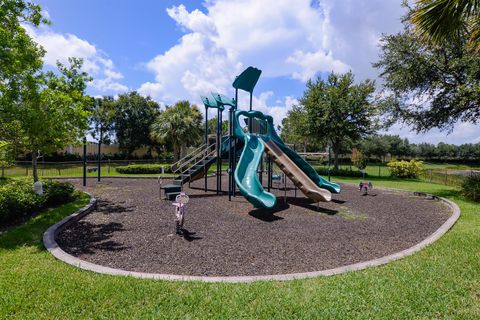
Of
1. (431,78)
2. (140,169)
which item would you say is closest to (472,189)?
(431,78)

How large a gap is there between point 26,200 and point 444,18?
37.6 ft

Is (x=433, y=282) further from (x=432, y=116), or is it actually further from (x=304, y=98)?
(x=304, y=98)

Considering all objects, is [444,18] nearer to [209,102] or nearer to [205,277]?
[205,277]

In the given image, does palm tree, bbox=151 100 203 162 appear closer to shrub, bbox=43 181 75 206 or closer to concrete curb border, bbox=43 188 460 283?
shrub, bbox=43 181 75 206

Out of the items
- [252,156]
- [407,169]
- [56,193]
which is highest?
[252,156]

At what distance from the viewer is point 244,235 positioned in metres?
7.49

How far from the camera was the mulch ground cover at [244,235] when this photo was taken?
5566 millimetres

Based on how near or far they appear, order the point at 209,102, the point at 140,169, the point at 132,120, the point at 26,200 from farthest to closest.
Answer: the point at 132,120
the point at 140,169
the point at 209,102
the point at 26,200

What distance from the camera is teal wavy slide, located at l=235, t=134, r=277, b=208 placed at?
31.1 ft

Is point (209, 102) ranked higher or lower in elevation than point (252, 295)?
higher

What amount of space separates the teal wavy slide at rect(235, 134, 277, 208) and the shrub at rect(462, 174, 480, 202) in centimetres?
942

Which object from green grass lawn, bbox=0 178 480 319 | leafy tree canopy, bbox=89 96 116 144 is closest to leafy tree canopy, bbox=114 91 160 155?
leafy tree canopy, bbox=89 96 116 144

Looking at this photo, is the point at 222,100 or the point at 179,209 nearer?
the point at 179,209

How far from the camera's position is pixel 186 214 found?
976 cm
